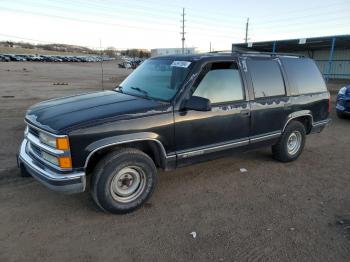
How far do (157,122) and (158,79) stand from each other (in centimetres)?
96

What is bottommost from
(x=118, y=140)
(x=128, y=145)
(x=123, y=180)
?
(x=123, y=180)

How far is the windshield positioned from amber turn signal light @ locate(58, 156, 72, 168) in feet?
4.61

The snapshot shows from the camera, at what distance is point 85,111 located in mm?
3629

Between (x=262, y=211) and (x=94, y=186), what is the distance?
210 centimetres

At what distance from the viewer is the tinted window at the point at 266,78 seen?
481cm

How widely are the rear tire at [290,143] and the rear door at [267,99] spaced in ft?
0.88

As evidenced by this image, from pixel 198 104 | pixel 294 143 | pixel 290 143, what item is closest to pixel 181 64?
pixel 198 104

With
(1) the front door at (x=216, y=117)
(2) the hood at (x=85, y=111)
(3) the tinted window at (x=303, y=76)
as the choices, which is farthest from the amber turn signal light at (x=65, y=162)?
(3) the tinted window at (x=303, y=76)

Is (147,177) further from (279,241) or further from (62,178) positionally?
(279,241)

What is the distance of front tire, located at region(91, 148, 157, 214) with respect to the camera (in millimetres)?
3535

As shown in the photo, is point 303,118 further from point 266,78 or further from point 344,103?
point 344,103

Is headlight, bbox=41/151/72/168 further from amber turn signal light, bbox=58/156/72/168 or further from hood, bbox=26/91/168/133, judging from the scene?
hood, bbox=26/91/168/133

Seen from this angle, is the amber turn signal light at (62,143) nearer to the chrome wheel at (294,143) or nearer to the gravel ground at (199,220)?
the gravel ground at (199,220)

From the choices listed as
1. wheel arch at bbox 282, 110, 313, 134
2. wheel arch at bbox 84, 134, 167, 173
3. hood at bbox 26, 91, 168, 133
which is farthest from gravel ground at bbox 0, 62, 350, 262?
hood at bbox 26, 91, 168, 133
